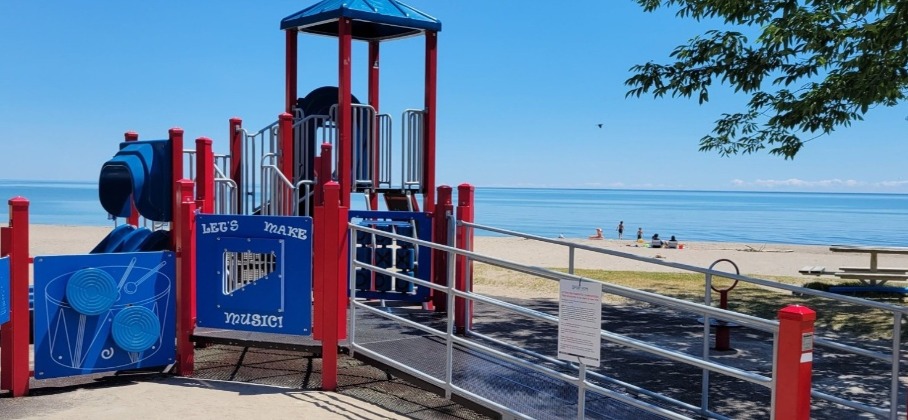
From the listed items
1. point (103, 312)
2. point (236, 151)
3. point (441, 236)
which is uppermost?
point (236, 151)

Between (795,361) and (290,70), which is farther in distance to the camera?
(290,70)

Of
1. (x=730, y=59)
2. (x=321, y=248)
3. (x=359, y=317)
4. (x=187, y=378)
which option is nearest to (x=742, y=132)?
(x=730, y=59)

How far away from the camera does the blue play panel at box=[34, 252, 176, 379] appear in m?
7.16

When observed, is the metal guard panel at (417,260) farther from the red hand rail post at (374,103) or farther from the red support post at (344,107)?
the red hand rail post at (374,103)

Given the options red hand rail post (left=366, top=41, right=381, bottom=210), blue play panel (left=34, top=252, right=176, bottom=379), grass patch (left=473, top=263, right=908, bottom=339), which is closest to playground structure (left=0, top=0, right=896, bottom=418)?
blue play panel (left=34, top=252, right=176, bottom=379)

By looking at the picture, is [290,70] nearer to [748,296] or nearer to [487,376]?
[487,376]

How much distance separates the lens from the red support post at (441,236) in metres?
9.34

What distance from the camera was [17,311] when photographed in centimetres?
706

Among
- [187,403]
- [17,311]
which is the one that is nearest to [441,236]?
[187,403]

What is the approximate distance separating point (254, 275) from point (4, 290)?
80.6 inches

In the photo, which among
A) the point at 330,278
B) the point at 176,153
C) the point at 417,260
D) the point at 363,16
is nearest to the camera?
the point at 330,278

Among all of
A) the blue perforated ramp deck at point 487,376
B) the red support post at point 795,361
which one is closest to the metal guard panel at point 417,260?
the blue perforated ramp deck at point 487,376

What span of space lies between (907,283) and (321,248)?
47.6ft

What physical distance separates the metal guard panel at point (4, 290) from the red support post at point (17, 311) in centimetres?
5
